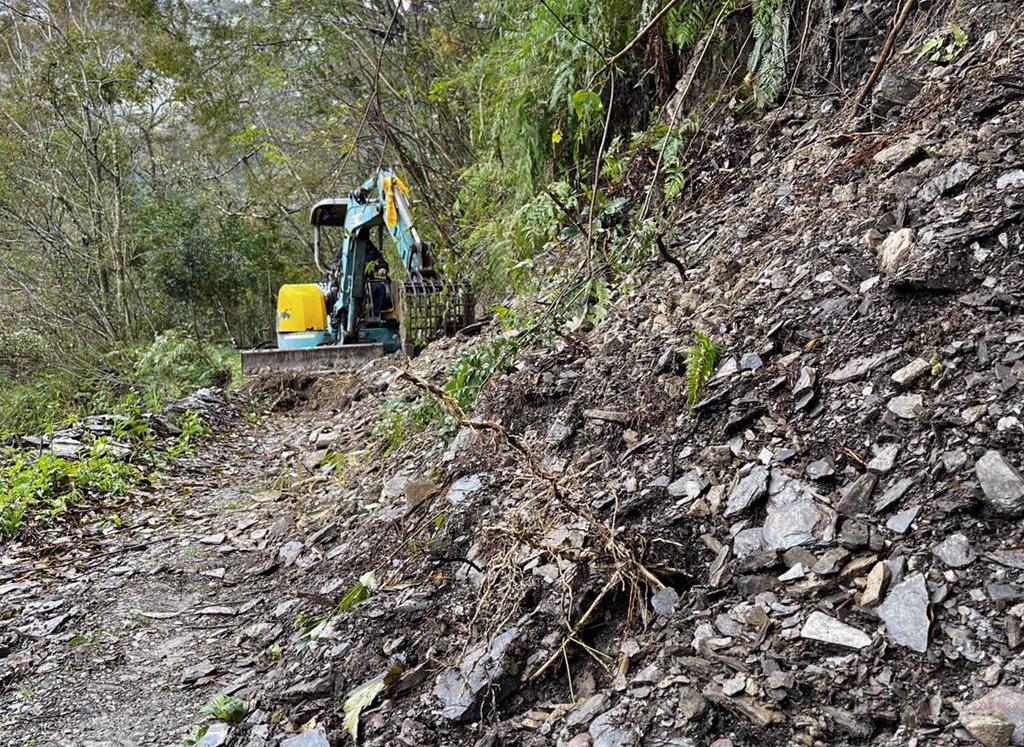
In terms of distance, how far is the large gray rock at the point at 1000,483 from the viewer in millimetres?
1455

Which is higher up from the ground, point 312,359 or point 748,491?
point 748,491

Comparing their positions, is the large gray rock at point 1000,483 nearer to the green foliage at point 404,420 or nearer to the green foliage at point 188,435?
the green foliage at point 404,420

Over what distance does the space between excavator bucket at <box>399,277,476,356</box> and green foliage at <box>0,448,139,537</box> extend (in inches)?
115

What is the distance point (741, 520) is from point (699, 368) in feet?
2.06

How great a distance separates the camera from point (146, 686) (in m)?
2.52

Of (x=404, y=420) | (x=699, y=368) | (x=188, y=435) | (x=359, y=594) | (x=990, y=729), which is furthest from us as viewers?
(x=188, y=435)

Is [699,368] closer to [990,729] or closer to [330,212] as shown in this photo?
[990,729]

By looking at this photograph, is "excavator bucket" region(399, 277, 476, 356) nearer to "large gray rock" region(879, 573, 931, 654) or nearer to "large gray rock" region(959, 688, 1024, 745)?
"large gray rock" region(879, 573, 931, 654)

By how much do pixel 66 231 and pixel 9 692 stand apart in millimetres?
12837

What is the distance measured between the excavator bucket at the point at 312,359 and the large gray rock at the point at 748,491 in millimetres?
6173

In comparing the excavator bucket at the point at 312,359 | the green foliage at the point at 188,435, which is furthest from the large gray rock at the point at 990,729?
the excavator bucket at the point at 312,359

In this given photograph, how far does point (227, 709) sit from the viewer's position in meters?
2.18

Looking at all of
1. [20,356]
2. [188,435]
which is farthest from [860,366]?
[20,356]

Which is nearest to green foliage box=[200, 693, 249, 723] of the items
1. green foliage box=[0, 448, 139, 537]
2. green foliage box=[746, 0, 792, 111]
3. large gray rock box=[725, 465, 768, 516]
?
large gray rock box=[725, 465, 768, 516]
